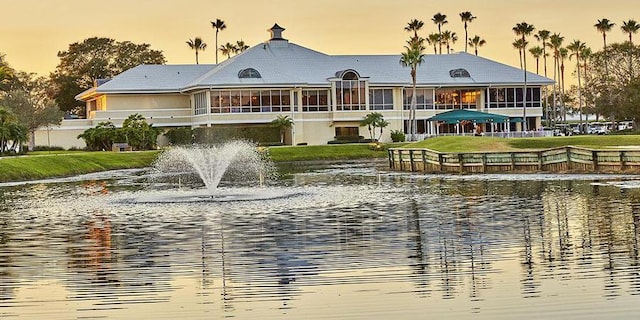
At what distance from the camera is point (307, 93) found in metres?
104

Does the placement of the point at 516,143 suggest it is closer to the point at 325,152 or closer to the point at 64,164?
the point at 325,152

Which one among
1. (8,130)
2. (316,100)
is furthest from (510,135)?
(8,130)

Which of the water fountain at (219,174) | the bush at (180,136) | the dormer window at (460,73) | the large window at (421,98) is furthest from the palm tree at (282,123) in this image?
the dormer window at (460,73)

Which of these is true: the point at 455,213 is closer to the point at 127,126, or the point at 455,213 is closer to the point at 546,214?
the point at 546,214

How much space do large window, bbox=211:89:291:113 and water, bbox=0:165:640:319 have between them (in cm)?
6600

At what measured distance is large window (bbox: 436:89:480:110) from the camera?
10944 centimetres

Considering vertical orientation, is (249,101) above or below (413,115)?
above

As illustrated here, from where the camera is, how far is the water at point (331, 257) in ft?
46.9

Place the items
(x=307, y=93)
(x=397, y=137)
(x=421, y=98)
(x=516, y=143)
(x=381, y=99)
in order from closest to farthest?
(x=516, y=143)
(x=397, y=137)
(x=307, y=93)
(x=381, y=99)
(x=421, y=98)

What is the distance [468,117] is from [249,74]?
20.5 meters

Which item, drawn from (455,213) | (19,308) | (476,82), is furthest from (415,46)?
(19,308)

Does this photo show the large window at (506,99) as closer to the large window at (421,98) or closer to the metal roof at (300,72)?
the metal roof at (300,72)

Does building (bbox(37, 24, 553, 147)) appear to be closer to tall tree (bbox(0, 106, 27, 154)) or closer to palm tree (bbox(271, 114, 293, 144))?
palm tree (bbox(271, 114, 293, 144))

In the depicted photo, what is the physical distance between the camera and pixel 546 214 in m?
26.8
